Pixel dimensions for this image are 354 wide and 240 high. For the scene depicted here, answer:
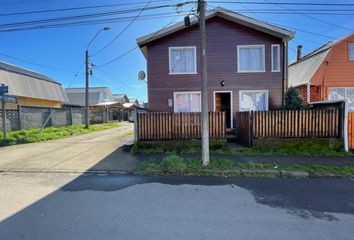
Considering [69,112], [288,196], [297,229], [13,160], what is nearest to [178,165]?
[288,196]

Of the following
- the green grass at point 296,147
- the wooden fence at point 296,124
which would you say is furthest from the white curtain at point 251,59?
the green grass at point 296,147

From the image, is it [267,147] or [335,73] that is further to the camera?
[335,73]

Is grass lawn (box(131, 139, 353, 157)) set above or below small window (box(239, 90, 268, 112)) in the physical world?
below

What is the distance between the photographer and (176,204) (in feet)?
13.8

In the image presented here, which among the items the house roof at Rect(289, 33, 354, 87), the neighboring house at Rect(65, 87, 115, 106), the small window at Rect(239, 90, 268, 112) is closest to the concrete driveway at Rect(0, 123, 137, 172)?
the small window at Rect(239, 90, 268, 112)

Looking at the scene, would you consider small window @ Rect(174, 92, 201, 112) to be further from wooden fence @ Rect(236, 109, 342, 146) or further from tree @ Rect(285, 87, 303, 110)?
tree @ Rect(285, 87, 303, 110)

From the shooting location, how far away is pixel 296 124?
895 cm

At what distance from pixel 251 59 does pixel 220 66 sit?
5.82 ft

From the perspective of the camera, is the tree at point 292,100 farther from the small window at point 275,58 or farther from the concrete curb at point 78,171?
the concrete curb at point 78,171

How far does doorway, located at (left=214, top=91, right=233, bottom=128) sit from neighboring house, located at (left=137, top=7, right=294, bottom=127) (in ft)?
0.19

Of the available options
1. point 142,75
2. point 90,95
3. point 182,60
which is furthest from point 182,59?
point 90,95

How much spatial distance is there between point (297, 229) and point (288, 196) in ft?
4.53

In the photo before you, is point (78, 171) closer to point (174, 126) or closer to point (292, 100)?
point (174, 126)

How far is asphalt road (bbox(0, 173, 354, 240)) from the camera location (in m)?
3.21
